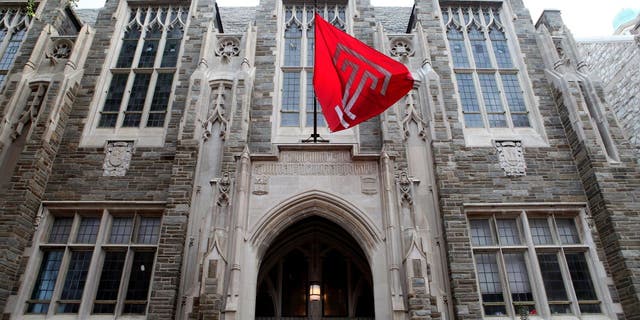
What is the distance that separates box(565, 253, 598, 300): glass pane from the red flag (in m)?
6.11

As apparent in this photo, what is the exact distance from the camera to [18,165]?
1127cm

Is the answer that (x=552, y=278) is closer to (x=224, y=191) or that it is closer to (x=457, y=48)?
(x=457, y=48)

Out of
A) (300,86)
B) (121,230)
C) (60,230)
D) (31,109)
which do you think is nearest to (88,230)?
(60,230)

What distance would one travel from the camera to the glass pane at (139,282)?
33.6ft

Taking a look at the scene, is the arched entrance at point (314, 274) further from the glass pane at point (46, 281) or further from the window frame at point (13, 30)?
the window frame at point (13, 30)

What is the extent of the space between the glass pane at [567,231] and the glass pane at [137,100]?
11.9m

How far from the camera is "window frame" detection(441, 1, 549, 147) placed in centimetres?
1237

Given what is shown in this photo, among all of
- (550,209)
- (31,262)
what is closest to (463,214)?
(550,209)

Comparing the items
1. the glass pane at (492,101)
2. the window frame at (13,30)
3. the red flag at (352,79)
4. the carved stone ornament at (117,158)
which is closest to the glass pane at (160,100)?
the carved stone ornament at (117,158)

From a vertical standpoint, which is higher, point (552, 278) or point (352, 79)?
point (352, 79)

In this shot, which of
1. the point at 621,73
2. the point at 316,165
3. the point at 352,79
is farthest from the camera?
the point at 621,73

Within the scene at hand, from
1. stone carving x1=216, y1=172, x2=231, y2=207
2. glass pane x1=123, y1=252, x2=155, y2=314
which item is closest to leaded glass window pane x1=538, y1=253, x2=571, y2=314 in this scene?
stone carving x1=216, y1=172, x2=231, y2=207

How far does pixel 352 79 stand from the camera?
9828 mm

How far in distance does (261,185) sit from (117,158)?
170 inches
